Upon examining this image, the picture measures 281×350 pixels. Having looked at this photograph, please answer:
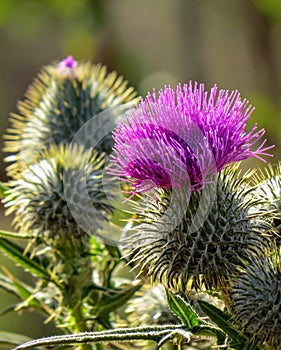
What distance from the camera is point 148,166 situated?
2555 millimetres

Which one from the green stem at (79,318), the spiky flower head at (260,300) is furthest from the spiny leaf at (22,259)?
the spiky flower head at (260,300)

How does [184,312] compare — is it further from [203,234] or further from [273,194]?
[273,194]

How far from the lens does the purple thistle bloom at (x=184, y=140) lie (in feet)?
8.21

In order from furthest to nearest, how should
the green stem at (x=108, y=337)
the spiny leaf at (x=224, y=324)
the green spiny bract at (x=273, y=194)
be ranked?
the green spiny bract at (x=273, y=194), the spiny leaf at (x=224, y=324), the green stem at (x=108, y=337)

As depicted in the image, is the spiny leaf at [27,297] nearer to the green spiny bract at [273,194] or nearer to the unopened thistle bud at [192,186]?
the unopened thistle bud at [192,186]

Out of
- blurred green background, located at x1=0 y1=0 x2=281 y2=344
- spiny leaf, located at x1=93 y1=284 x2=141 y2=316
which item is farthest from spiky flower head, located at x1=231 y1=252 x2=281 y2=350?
blurred green background, located at x1=0 y1=0 x2=281 y2=344

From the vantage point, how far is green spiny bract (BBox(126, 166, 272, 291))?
8.20ft

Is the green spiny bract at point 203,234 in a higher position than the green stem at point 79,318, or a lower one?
higher

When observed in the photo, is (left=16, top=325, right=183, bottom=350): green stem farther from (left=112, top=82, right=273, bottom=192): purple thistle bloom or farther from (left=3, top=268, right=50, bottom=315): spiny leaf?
(left=3, top=268, right=50, bottom=315): spiny leaf

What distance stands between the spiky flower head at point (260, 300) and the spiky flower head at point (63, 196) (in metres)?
1.15

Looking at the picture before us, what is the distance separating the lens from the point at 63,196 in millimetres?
3582

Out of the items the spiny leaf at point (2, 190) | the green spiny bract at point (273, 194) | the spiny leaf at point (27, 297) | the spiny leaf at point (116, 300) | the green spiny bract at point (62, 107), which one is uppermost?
the green spiny bract at point (62, 107)

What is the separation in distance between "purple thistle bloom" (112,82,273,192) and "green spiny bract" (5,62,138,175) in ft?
4.51

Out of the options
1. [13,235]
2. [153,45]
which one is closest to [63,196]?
[13,235]
